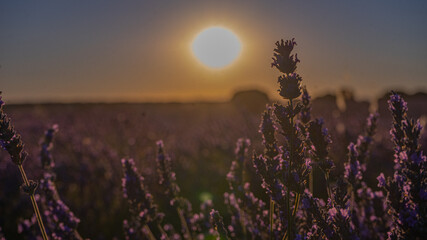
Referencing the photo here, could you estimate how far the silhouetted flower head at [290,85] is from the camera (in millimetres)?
1732

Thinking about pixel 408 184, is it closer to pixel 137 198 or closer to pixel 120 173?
pixel 137 198

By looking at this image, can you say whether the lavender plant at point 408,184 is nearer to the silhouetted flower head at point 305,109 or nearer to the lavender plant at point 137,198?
the silhouetted flower head at point 305,109

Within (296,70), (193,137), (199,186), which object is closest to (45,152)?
(296,70)

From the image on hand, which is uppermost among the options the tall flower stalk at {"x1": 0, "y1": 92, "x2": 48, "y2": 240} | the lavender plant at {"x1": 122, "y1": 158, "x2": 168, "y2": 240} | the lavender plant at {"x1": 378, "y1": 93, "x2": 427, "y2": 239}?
the tall flower stalk at {"x1": 0, "y1": 92, "x2": 48, "y2": 240}

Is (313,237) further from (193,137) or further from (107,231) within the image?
(193,137)

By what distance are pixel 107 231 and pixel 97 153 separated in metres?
3.36

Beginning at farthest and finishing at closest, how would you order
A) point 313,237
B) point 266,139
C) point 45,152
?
point 45,152
point 266,139
point 313,237

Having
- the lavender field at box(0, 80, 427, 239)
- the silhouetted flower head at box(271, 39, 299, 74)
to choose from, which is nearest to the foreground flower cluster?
the silhouetted flower head at box(271, 39, 299, 74)

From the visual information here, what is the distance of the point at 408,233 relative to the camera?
1567mm

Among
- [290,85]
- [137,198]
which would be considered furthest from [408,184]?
[137,198]

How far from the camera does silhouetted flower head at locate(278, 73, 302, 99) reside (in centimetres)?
173

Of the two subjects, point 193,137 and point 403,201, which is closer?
point 403,201

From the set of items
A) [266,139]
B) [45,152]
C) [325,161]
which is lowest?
[325,161]

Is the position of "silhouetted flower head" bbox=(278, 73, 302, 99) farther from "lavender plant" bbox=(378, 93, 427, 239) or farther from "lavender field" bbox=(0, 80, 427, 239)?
"lavender field" bbox=(0, 80, 427, 239)
